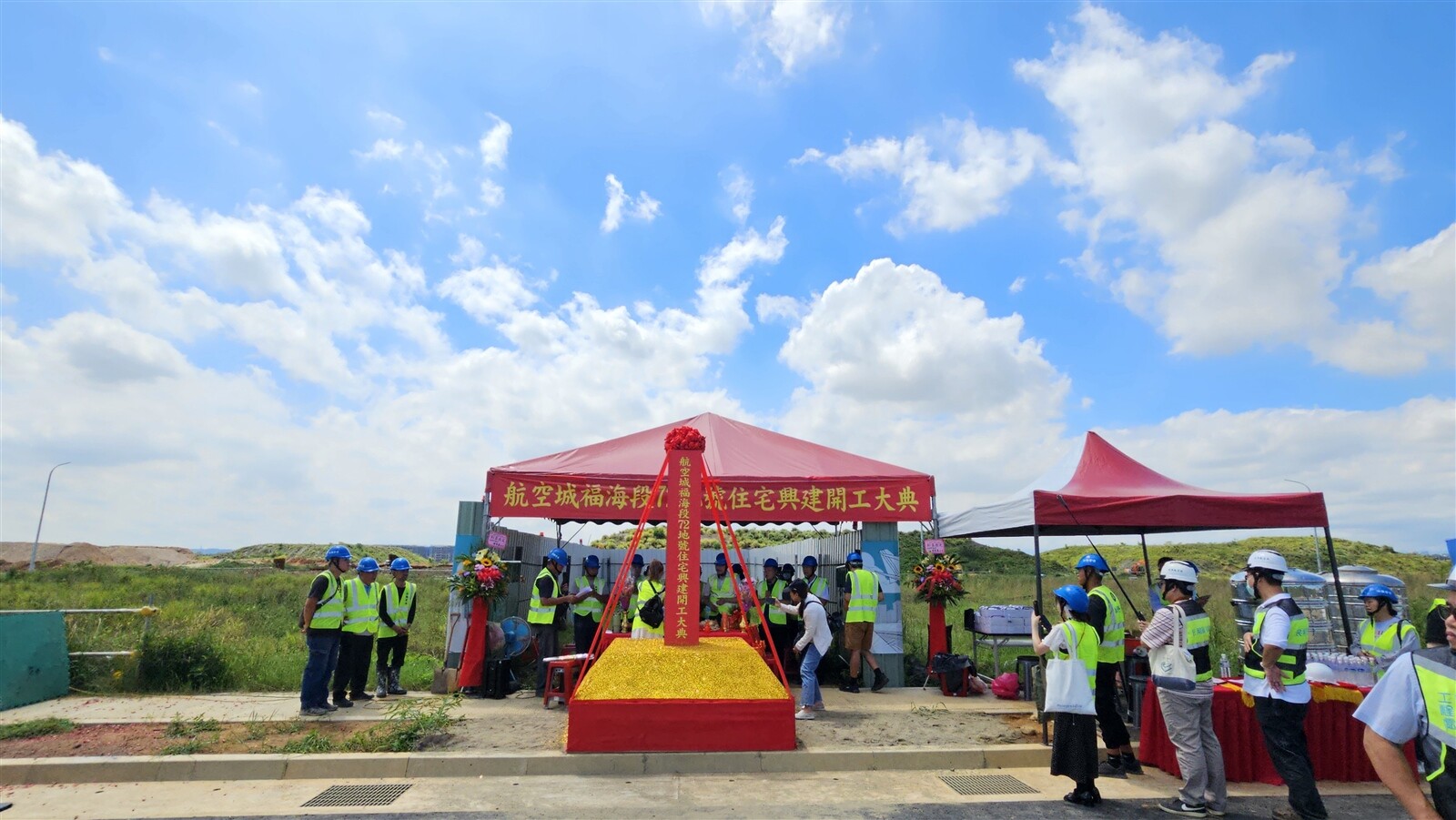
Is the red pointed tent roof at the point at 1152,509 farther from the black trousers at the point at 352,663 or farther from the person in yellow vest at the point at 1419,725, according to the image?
the black trousers at the point at 352,663

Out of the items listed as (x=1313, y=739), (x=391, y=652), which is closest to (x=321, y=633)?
(x=391, y=652)

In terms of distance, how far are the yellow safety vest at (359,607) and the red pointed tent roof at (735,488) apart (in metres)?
2.00

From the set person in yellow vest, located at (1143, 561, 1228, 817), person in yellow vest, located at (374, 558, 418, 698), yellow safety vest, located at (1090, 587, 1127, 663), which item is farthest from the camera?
person in yellow vest, located at (374, 558, 418, 698)

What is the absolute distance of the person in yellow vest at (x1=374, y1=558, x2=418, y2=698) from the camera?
9.23 meters

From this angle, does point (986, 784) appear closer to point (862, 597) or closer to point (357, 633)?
point (862, 597)

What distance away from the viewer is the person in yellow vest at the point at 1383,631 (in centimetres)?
669

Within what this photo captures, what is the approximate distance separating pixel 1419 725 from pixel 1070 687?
3.06 m

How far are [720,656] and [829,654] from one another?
4.18 metres

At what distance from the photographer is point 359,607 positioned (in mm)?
8602

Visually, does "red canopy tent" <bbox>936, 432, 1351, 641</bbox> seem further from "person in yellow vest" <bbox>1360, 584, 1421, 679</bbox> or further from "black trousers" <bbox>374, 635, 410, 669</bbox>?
"black trousers" <bbox>374, 635, 410, 669</bbox>

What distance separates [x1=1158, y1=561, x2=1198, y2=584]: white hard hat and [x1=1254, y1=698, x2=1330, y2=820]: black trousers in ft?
3.10

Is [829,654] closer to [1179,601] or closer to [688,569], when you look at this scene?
[688,569]

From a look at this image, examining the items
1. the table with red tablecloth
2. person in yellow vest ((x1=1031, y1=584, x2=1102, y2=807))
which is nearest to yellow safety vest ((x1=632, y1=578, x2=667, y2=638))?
person in yellow vest ((x1=1031, y1=584, x2=1102, y2=807))

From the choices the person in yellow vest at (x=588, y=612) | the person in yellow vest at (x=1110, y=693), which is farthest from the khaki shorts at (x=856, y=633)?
the person in yellow vest at (x=1110, y=693)
